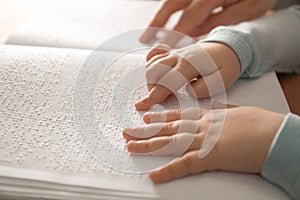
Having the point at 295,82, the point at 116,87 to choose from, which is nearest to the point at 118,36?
the point at 116,87

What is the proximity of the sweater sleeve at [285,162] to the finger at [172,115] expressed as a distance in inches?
3.6

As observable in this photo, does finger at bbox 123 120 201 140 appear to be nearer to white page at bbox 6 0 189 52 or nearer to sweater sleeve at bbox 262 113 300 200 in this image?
sweater sleeve at bbox 262 113 300 200

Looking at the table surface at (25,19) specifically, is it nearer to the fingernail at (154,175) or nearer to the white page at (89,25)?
the white page at (89,25)

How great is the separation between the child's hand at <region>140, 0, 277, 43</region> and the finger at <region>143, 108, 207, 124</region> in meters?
0.22

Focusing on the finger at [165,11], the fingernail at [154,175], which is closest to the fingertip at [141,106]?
the fingernail at [154,175]

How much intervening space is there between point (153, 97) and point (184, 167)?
12 cm

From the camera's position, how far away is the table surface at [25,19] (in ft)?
1.90

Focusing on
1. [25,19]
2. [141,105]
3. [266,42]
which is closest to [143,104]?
[141,105]

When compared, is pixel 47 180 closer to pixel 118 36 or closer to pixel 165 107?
pixel 165 107

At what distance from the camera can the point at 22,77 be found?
A: 1.61 feet

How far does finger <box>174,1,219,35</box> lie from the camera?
0.64 meters

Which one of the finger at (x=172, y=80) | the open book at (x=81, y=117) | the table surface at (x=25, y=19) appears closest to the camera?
the open book at (x=81, y=117)

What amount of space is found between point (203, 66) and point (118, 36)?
0.68 feet

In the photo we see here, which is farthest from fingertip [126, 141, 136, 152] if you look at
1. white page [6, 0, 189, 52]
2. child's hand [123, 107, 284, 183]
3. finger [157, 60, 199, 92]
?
white page [6, 0, 189, 52]
